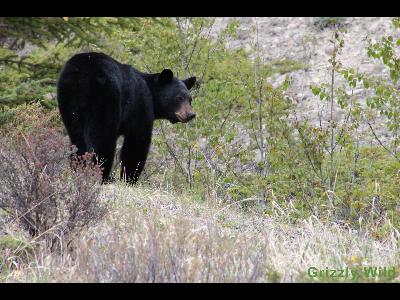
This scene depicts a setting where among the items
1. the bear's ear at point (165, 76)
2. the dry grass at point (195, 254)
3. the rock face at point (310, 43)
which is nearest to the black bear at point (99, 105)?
the bear's ear at point (165, 76)

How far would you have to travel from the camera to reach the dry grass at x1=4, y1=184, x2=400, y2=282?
4340 mm

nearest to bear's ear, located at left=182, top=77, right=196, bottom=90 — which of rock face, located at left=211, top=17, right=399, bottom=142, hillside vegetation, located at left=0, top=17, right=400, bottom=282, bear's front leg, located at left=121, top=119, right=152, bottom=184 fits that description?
hillside vegetation, located at left=0, top=17, right=400, bottom=282

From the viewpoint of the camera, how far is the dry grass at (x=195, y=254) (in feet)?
14.2

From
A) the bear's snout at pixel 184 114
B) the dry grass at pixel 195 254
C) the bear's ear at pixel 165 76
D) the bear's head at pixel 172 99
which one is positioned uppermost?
the bear's ear at pixel 165 76

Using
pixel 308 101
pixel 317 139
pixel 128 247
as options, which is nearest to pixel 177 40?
pixel 317 139

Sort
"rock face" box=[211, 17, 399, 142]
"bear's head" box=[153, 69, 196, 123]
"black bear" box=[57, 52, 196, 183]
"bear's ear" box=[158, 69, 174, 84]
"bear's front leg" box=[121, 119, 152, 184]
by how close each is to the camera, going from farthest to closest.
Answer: "rock face" box=[211, 17, 399, 142]
"bear's head" box=[153, 69, 196, 123]
"bear's ear" box=[158, 69, 174, 84]
"bear's front leg" box=[121, 119, 152, 184]
"black bear" box=[57, 52, 196, 183]

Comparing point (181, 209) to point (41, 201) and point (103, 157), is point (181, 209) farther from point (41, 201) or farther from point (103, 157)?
point (103, 157)

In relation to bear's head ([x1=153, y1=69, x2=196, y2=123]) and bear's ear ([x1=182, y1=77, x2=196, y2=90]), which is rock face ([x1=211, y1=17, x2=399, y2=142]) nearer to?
bear's ear ([x1=182, y1=77, x2=196, y2=90])

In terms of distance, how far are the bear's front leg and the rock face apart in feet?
27.5

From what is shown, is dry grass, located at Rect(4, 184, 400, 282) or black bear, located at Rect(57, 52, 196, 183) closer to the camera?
dry grass, located at Rect(4, 184, 400, 282)

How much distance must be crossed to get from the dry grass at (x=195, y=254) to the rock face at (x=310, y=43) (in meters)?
11.8

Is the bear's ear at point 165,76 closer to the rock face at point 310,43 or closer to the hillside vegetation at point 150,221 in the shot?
the hillside vegetation at point 150,221

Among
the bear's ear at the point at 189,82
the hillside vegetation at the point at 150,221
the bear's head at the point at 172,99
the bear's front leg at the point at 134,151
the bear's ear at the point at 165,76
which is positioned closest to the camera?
the hillside vegetation at the point at 150,221

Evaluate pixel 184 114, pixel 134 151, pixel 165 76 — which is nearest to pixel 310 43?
pixel 184 114
